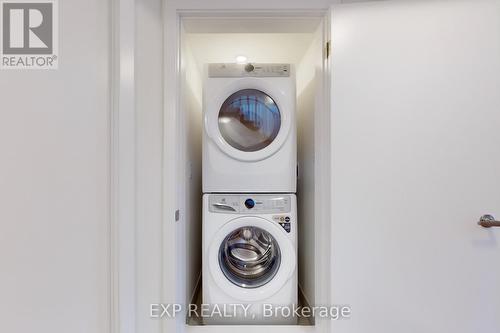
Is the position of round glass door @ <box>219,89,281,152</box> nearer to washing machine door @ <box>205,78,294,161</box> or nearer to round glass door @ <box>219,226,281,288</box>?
washing machine door @ <box>205,78,294,161</box>

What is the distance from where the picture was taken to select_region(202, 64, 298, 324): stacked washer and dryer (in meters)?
1.47

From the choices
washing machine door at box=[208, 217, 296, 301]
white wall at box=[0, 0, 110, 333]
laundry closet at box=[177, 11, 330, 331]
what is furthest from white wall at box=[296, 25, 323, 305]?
white wall at box=[0, 0, 110, 333]

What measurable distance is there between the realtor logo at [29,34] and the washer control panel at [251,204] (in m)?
1.08

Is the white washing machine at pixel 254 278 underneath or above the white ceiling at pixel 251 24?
underneath

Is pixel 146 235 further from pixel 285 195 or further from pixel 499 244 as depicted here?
pixel 499 244

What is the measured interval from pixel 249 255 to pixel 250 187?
506mm

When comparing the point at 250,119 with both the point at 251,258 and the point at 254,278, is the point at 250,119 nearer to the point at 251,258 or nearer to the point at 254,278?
the point at 251,258

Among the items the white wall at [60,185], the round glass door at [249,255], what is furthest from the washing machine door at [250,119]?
the white wall at [60,185]

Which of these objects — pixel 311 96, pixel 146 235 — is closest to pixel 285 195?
pixel 311 96

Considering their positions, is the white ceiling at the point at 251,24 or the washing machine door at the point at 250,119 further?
the washing machine door at the point at 250,119

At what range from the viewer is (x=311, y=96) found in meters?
1.59

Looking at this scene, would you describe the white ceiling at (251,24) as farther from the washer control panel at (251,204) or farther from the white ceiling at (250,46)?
the washer control panel at (251,204)

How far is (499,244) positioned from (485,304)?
30 centimetres

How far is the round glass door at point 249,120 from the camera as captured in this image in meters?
1.59
